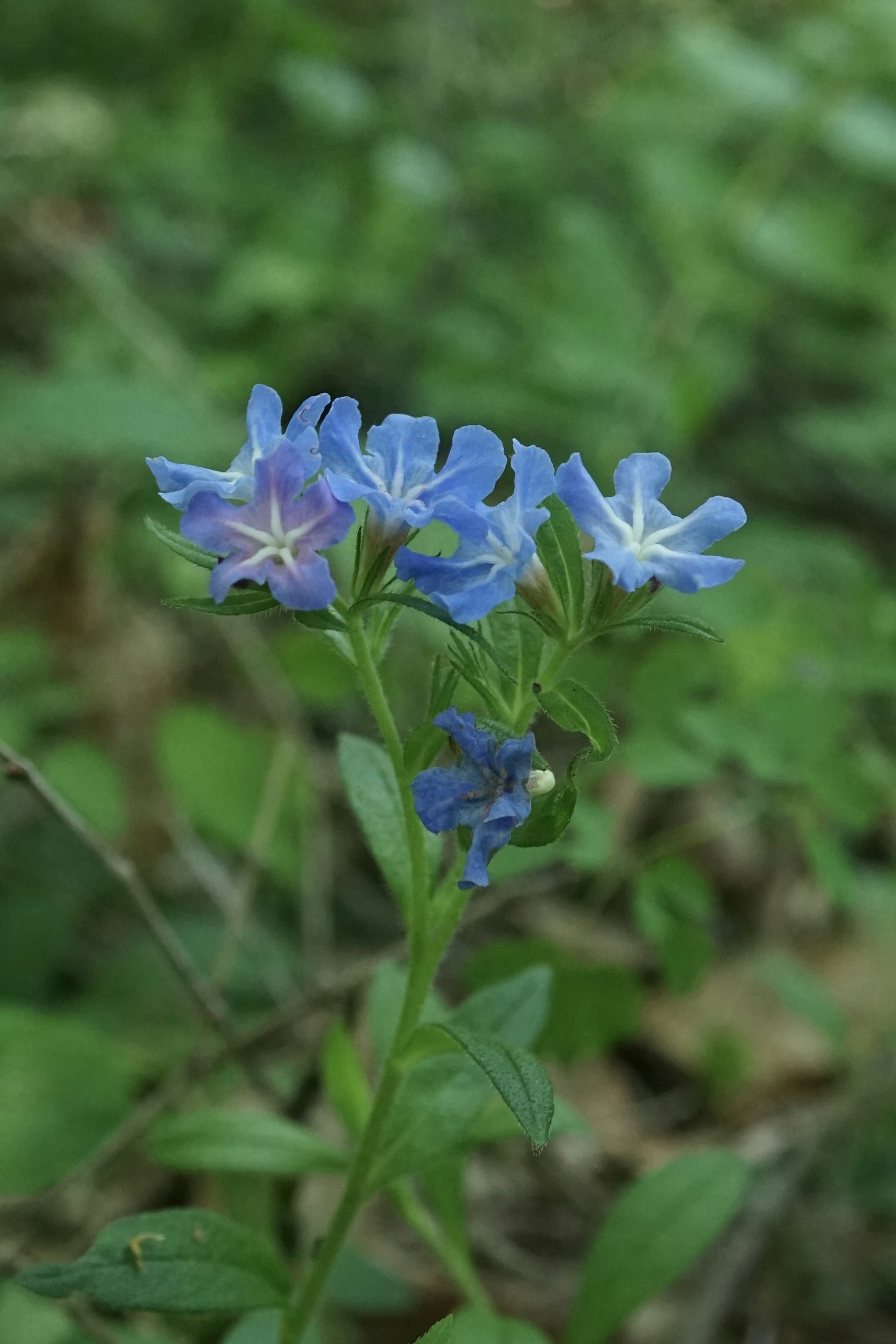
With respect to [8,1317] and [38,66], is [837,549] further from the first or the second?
[38,66]

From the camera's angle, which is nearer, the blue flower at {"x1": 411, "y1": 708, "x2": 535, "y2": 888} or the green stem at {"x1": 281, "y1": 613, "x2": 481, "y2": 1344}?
the blue flower at {"x1": 411, "y1": 708, "x2": 535, "y2": 888}

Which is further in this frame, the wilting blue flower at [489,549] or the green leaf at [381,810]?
the green leaf at [381,810]

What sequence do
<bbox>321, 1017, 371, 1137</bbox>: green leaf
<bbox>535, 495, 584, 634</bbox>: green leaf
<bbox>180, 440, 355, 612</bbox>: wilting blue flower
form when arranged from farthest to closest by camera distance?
<bbox>321, 1017, 371, 1137</bbox>: green leaf → <bbox>535, 495, 584, 634</bbox>: green leaf → <bbox>180, 440, 355, 612</bbox>: wilting blue flower

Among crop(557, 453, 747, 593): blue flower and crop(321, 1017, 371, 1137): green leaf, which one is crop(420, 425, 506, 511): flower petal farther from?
crop(321, 1017, 371, 1137): green leaf

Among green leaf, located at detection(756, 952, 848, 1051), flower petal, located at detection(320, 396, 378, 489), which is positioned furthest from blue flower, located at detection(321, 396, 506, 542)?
green leaf, located at detection(756, 952, 848, 1051)

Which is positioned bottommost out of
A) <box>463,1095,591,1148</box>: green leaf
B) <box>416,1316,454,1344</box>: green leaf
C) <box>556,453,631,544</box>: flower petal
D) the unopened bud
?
<box>463,1095,591,1148</box>: green leaf

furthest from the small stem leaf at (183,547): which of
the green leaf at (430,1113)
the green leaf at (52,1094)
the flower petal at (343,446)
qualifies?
the green leaf at (52,1094)

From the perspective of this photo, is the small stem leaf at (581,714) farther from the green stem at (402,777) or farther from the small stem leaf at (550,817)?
the green stem at (402,777)
